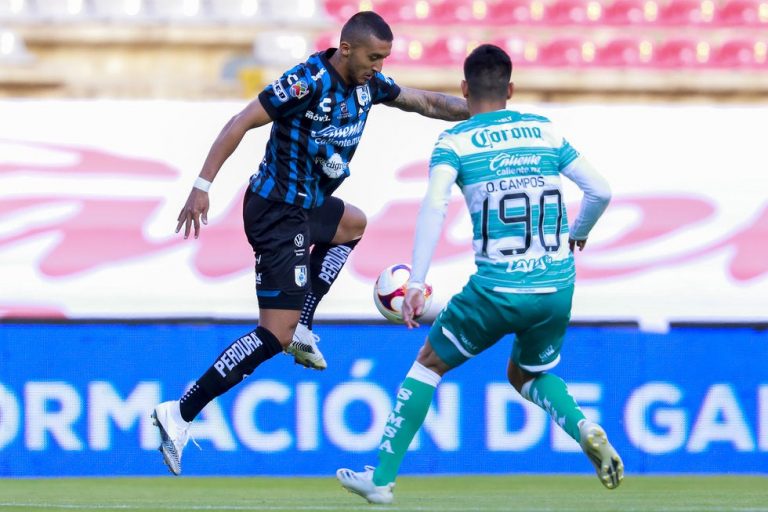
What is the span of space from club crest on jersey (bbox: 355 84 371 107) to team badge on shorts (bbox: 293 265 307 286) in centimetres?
84

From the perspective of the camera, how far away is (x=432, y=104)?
7609mm

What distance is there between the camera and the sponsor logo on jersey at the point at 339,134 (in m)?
7.04

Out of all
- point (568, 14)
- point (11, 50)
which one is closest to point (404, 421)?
point (11, 50)

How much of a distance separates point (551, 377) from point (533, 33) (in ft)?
37.5

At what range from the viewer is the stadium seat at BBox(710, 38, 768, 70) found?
17203 millimetres

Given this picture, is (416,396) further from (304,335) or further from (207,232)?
(207,232)

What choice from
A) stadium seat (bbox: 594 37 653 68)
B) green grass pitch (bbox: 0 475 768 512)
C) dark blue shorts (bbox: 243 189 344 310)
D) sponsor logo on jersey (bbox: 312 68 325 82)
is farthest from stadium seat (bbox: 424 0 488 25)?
sponsor logo on jersey (bbox: 312 68 325 82)

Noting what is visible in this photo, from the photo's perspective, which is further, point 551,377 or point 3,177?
point 3,177

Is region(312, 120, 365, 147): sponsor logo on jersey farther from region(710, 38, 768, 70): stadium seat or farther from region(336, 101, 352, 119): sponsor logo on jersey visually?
region(710, 38, 768, 70): stadium seat

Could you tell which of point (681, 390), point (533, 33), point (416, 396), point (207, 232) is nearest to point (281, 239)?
point (416, 396)

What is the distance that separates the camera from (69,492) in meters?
8.26

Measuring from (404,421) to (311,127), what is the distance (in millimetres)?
1583

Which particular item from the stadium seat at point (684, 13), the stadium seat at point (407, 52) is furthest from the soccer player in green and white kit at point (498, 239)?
the stadium seat at point (684, 13)

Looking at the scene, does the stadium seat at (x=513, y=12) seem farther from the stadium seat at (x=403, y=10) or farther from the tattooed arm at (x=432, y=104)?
the tattooed arm at (x=432, y=104)
